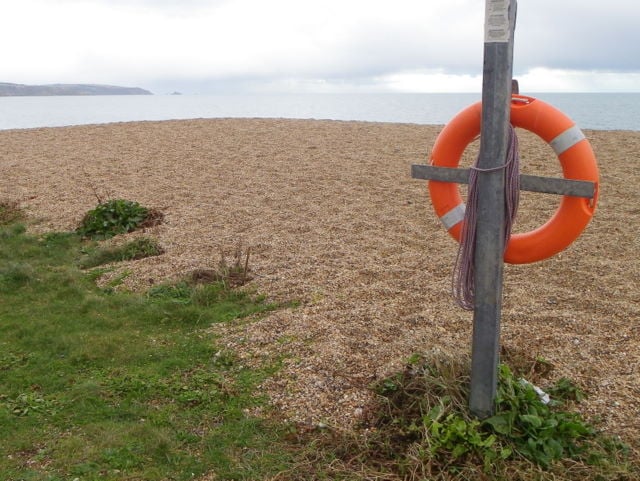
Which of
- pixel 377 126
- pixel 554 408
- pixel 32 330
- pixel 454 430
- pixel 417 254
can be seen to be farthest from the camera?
pixel 377 126

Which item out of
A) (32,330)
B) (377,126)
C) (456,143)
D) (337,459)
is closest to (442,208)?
(456,143)

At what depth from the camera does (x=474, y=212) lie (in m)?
2.81

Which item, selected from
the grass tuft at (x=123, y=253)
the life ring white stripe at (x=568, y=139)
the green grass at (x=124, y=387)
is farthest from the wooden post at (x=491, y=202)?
the grass tuft at (x=123, y=253)

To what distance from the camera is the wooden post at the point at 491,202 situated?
8.31ft

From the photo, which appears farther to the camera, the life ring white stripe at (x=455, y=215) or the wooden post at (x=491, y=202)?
the life ring white stripe at (x=455, y=215)

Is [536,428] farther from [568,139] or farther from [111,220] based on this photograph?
[111,220]

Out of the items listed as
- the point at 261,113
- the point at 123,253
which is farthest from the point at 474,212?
the point at 261,113

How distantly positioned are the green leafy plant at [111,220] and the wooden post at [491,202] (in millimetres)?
4855

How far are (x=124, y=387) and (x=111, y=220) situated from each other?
3.59 m

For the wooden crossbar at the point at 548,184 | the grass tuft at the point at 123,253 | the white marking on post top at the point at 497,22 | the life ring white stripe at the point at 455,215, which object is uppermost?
the white marking on post top at the point at 497,22

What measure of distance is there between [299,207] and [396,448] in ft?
15.5

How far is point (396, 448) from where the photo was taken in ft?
9.50

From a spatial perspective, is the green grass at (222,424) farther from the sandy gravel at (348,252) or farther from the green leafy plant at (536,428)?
the sandy gravel at (348,252)

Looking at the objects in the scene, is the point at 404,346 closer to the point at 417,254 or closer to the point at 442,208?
the point at 442,208
